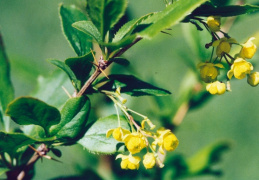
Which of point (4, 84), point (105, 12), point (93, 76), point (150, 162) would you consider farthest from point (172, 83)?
point (105, 12)

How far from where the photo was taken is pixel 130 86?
1.20 metres

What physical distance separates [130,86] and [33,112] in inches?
12.8

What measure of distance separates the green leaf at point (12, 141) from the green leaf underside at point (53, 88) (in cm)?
35

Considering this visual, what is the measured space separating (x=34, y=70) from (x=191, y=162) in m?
1.03

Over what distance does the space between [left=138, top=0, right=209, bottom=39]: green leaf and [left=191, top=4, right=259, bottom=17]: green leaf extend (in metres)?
0.11

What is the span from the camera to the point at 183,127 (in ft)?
8.15

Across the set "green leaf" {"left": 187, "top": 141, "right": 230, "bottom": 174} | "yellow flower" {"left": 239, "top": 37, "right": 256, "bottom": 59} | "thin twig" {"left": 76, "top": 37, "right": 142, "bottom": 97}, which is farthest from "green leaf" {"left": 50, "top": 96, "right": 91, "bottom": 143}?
→ "green leaf" {"left": 187, "top": 141, "right": 230, "bottom": 174}

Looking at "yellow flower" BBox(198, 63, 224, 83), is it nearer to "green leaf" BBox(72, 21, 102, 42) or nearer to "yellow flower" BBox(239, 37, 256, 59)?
"yellow flower" BBox(239, 37, 256, 59)

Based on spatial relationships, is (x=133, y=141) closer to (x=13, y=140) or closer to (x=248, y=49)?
(x=13, y=140)

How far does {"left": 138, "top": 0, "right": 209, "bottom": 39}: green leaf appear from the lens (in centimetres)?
88

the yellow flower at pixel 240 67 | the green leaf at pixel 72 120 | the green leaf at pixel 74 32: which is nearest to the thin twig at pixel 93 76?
the green leaf at pixel 72 120

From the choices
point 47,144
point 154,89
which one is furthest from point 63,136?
point 154,89

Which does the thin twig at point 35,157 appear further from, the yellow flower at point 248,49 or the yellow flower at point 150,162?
the yellow flower at point 248,49

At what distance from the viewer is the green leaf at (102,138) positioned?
117 cm
